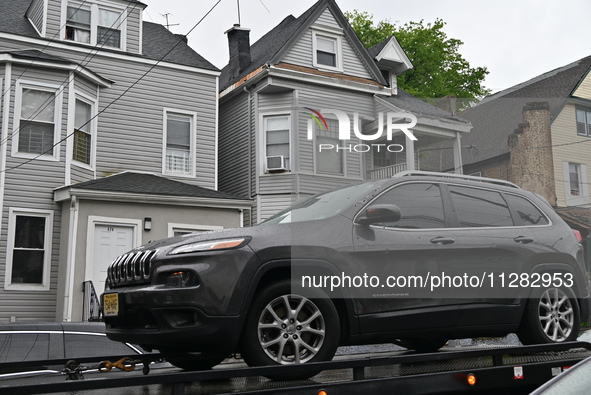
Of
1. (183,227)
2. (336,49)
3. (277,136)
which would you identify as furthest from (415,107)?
(183,227)

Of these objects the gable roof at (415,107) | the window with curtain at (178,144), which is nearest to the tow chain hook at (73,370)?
the window with curtain at (178,144)

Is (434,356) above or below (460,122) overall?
below

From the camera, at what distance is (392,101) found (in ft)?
74.7

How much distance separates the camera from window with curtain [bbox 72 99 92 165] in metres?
17.0

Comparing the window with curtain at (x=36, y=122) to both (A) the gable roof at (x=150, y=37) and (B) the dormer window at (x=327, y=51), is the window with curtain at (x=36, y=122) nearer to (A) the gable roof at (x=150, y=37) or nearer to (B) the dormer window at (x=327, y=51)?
(A) the gable roof at (x=150, y=37)

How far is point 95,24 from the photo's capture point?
18.3 meters

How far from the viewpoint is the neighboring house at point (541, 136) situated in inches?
834

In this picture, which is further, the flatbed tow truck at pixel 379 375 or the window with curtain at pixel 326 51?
the window with curtain at pixel 326 51

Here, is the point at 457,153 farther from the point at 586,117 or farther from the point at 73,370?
the point at 73,370

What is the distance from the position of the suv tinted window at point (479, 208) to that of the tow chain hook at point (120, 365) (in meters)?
2.78

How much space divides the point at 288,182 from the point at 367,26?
56.4 ft

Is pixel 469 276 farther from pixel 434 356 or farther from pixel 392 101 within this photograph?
pixel 392 101

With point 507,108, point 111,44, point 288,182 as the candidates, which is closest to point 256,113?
point 288,182

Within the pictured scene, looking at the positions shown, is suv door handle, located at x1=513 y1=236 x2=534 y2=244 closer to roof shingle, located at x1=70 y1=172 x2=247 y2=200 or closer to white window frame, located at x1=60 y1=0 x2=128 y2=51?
roof shingle, located at x1=70 y1=172 x2=247 y2=200
